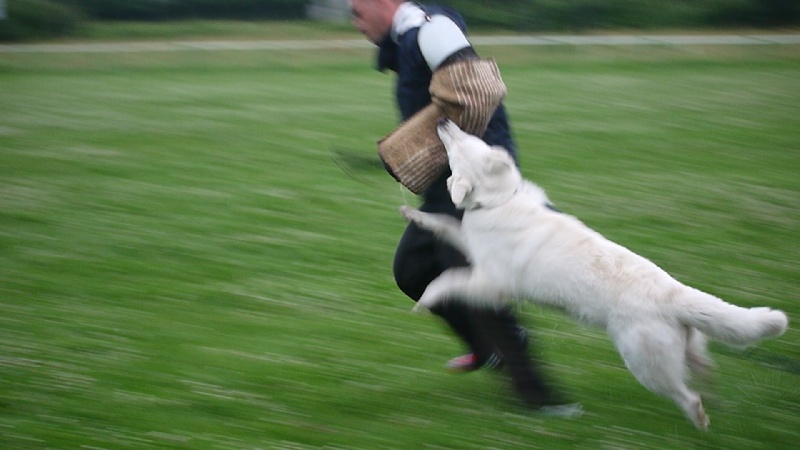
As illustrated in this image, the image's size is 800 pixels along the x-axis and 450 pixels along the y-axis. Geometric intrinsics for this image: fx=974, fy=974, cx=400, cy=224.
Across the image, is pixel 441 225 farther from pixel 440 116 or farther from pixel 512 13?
pixel 512 13

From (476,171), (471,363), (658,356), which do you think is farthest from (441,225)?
(658,356)

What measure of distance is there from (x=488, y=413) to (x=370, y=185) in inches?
170

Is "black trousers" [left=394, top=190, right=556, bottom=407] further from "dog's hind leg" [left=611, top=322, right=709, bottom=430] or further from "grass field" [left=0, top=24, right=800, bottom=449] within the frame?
"dog's hind leg" [left=611, top=322, right=709, bottom=430]

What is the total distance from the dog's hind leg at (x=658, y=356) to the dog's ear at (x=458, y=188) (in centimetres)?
81

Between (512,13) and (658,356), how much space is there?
55.1ft

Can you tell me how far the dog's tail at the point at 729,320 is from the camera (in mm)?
3557

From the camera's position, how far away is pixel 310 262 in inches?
246

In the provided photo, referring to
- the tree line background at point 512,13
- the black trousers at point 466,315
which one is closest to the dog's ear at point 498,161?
the black trousers at point 466,315

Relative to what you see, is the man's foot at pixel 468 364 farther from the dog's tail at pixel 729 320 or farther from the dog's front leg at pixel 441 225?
the dog's tail at pixel 729 320

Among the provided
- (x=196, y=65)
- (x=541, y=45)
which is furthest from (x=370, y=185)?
(x=541, y=45)

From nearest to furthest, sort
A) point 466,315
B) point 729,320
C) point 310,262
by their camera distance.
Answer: point 729,320
point 466,315
point 310,262

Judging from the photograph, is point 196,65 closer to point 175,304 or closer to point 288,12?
point 288,12

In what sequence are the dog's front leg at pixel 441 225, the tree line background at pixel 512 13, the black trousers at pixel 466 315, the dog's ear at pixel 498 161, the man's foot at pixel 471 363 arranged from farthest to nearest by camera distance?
the tree line background at pixel 512 13 < the man's foot at pixel 471 363 < the dog's front leg at pixel 441 225 < the black trousers at pixel 466 315 < the dog's ear at pixel 498 161

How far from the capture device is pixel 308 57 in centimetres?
1623
